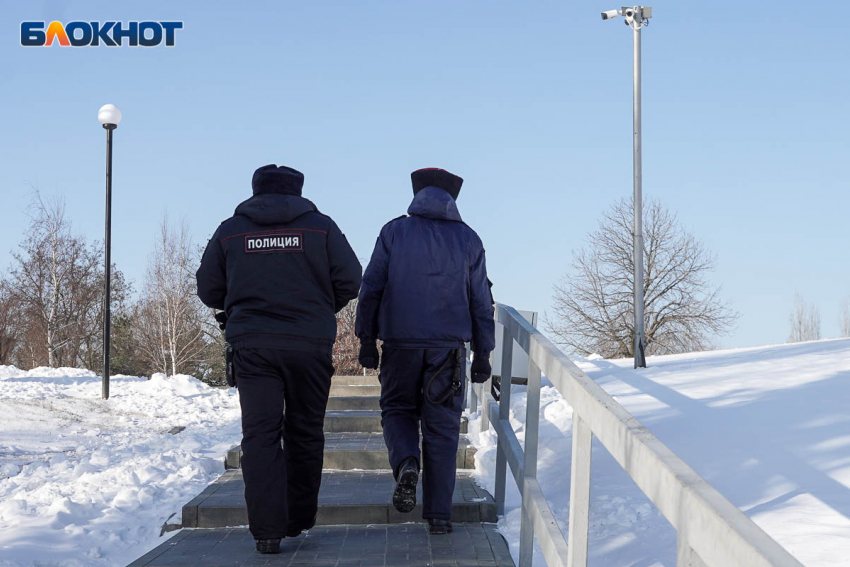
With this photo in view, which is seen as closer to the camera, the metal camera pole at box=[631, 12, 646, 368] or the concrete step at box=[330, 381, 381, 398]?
the concrete step at box=[330, 381, 381, 398]

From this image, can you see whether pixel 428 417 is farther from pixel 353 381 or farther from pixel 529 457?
pixel 353 381

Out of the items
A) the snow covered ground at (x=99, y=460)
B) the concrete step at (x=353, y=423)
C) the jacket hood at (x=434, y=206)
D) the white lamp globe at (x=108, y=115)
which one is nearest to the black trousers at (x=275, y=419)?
the jacket hood at (x=434, y=206)

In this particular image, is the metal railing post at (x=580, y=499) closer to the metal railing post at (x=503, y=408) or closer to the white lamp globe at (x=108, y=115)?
the metal railing post at (x=503, y=408)

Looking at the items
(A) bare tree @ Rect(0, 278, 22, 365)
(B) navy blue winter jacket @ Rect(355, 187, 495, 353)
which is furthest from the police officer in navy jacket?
(A) bare tree @ Rect(0, 278, 22, 365)

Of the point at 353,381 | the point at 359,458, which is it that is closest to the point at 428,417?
the point at 359,458

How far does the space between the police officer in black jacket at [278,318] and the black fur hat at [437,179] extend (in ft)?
1.88

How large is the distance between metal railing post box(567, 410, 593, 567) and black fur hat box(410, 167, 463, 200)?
1.83m

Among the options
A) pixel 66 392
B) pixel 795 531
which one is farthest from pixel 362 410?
pixel 66 392

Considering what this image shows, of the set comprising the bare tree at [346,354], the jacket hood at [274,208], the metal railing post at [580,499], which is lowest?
the bare tree at [346,354]

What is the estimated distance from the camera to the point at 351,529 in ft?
14.3

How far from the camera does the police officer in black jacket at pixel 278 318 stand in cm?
365

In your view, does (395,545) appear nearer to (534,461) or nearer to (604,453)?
(534,461)

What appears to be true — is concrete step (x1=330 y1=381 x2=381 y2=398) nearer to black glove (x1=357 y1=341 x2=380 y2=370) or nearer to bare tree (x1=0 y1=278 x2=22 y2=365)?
black glove (x1=357 y1=341 x2=380 y2=370)

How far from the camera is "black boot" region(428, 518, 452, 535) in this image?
13.4 ft
